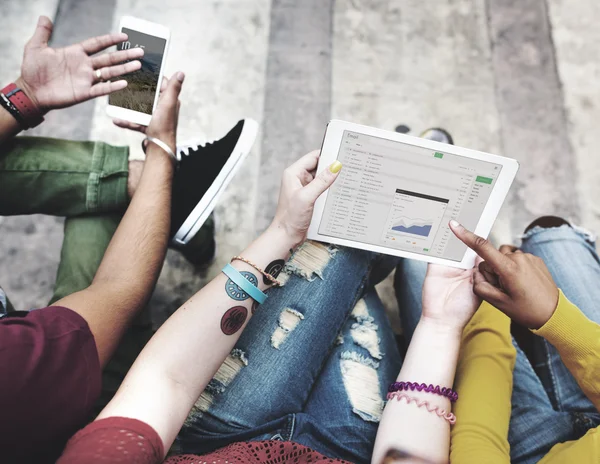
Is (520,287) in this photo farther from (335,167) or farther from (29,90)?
(29,90)

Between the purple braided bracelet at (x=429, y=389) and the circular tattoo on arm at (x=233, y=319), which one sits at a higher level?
the circular tattoo on arm at (x=233, y=319)

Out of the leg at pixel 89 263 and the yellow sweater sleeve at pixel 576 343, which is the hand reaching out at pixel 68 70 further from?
the yellow sweater sleeve at pixel 576 343

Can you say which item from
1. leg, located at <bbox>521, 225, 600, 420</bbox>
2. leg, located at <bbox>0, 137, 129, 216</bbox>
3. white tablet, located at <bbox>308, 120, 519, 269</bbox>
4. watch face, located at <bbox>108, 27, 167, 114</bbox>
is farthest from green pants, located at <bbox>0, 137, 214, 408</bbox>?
leg, located at <bbox>521, 225, 600, 420</bbox>

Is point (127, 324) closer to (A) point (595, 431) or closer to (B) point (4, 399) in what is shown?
(B) point (4, 399)

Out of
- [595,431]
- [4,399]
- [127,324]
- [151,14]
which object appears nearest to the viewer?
[4,399]

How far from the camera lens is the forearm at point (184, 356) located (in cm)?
61

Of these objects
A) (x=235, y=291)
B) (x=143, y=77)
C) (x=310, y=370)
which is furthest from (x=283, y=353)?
(x=143, y=77)

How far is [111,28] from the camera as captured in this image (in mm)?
1413

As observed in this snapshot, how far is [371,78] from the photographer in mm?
1419

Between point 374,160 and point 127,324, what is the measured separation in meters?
0.50

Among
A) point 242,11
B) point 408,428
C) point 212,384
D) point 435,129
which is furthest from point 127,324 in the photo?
point 242,11

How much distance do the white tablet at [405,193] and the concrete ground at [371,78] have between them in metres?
0.48

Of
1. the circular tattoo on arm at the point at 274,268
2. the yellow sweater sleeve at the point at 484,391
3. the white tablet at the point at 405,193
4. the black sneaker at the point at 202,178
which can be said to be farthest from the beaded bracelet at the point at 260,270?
the yellow sweater sleeve at the point at 484,391

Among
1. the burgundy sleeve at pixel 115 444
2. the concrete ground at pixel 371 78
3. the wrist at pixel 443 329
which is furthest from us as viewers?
the concrete ground at pixel 371 78
